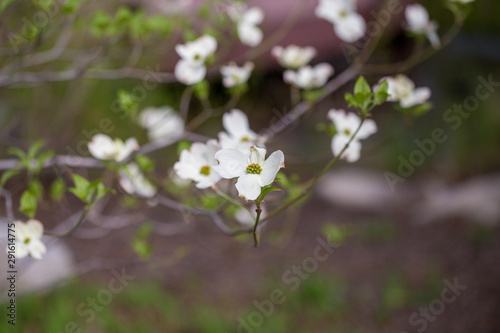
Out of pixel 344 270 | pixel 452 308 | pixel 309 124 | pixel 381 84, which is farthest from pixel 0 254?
pixel 309 124

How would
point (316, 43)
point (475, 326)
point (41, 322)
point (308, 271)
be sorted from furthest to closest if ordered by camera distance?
point (316, 43)
point (308, 271)
point (475, 326)
point (41, 322)

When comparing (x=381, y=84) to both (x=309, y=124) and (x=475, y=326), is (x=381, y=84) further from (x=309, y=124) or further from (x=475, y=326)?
(x=309, y=124)

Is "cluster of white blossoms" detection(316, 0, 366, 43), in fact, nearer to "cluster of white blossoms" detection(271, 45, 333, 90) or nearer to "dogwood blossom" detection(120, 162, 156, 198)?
"cluster of white blossoms" detection(271, 45, 333, 90)

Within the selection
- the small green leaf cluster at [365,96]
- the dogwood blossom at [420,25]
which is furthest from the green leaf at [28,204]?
the dogwood blossom at [420,25]

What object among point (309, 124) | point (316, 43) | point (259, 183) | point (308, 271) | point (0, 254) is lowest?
point (309, 124)

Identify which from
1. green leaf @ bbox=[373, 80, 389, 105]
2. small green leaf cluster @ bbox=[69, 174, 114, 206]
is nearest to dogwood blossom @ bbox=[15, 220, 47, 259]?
small green leaf cluster @ bbox=[69, 174, 114, 206]

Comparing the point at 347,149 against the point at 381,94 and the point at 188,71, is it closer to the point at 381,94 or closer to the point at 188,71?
the point at 381,94

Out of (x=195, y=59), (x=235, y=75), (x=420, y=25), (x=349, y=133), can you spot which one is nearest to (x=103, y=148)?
(x=195, y=59)
